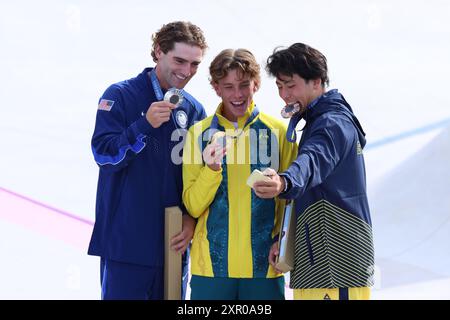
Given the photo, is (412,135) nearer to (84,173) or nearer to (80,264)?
(84,173)

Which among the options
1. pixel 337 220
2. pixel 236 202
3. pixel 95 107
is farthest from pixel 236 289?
pixel 95 107

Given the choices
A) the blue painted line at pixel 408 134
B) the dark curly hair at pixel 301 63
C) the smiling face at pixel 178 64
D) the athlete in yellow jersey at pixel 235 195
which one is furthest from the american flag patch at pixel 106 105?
the blue painted line at pixel 408 134

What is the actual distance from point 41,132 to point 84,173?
32.9 inches

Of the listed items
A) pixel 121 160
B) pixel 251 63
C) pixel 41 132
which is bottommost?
pixel 121 160

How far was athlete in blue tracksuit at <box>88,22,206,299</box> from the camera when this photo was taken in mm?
2695

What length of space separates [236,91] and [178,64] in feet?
1.05

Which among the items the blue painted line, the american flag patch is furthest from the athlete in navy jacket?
the blue painted line

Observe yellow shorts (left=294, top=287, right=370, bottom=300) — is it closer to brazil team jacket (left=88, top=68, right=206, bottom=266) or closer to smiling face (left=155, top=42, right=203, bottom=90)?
brazil team jacket (left=88, top=68, right=206, bottom=266)

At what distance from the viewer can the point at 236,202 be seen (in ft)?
8.36

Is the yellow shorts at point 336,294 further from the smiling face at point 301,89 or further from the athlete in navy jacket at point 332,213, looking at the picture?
the smiling face at point 301,89

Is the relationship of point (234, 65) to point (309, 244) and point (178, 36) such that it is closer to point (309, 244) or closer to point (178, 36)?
point (178, 36)
